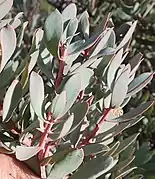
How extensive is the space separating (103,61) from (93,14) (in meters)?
0.94

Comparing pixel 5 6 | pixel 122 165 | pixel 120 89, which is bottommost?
pixel 122 165

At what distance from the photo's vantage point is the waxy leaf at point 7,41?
1.72ft

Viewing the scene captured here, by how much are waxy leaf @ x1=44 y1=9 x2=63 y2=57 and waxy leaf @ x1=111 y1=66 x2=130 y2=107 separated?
70 mm

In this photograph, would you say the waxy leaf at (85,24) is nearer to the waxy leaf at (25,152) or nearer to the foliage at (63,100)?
the foliage at (63,100)

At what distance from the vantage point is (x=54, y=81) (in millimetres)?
595

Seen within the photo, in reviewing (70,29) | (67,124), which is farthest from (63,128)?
(70,29)

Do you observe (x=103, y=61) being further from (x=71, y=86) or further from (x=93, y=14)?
(x=93, y=14)

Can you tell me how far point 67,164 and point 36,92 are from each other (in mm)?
83

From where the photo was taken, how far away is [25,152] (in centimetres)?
52

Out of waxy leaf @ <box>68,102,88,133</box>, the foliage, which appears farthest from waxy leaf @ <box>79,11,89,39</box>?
waxy leaf @ <box>68,102,88,133</box>

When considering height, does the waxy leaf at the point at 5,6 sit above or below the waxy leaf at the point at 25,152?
above

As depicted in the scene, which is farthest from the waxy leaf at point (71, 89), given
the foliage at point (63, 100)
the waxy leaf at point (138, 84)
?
the waxy leaf at point (138, 84)

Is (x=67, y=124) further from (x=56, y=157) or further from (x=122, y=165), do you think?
(x=122, y=165)

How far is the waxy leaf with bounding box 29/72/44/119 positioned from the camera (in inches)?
20.3
